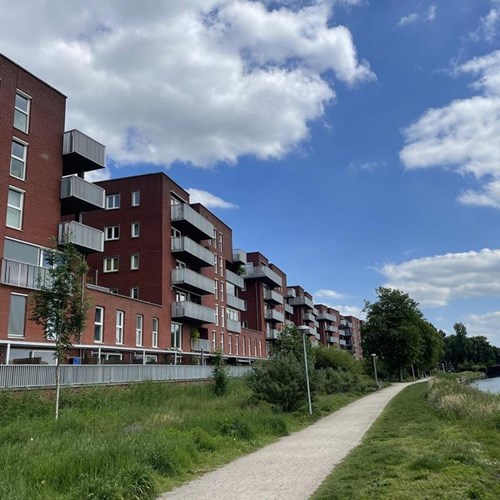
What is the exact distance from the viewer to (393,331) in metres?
65.2

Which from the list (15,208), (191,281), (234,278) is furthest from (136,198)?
(234,278)

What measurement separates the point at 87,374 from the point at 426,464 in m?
16.4

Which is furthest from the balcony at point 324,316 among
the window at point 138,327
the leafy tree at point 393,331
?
the window at point 138,327

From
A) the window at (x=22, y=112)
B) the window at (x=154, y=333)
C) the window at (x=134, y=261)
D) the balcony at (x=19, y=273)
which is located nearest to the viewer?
the balcony at (x=19, y=273)

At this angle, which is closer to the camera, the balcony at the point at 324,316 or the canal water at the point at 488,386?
the canal water at the point at 488,386

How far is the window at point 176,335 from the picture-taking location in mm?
39062

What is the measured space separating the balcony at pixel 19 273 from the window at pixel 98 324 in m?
6.00

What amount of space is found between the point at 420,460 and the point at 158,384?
17.7 meters

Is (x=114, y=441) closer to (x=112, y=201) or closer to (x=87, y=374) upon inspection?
(x=87, y=374)

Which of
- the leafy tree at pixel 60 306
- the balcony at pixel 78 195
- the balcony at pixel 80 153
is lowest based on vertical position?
the leafy tree at pixel 60 306

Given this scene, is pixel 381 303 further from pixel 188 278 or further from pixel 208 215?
pixel 188 278

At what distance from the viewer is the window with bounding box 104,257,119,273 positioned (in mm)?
39750

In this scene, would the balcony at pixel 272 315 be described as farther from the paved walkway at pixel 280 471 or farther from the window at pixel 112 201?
the paved walkway at pixel 280 471

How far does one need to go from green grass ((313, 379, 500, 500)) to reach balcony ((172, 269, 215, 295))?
2534 cm
